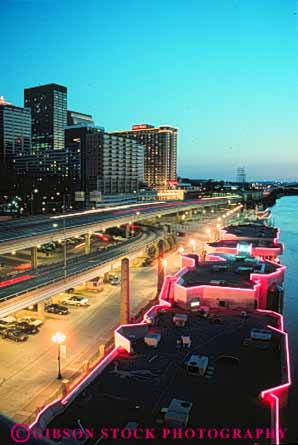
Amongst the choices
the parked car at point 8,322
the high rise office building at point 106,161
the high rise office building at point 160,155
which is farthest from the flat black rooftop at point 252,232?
the high rise office building at point 160,155

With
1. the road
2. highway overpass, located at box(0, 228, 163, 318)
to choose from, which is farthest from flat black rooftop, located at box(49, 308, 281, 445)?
the road

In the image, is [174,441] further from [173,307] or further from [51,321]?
[51,321]

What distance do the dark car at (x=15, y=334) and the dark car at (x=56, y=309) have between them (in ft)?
11.3

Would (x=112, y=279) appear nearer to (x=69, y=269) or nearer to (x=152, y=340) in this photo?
(x=69, y=269)

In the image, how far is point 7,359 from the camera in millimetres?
16953

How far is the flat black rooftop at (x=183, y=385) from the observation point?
8469 mm

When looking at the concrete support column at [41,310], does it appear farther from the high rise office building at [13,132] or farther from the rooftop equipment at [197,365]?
the high rise office building at [13,132]

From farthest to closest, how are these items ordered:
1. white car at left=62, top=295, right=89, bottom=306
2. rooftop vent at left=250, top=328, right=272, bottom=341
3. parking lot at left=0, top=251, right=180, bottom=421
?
white car at left=62, top=295, right=89, bottom=306
parking lot at left=0, top=251, right=180, bottom=421
rooftop vent at left=250, top=328, right=272, bottom=341

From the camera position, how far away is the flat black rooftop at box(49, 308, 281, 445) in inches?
333

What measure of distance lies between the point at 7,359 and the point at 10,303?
251cm

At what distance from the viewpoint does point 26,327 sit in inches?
789

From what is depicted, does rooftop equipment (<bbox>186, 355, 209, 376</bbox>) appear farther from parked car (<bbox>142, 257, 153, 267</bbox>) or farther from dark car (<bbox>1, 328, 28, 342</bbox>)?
parked car (<bbox>142, 257, 153, 267</bbox>)

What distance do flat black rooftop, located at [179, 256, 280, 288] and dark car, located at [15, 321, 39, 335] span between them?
8.34 meters

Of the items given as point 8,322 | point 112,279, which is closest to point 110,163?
point 112,279
